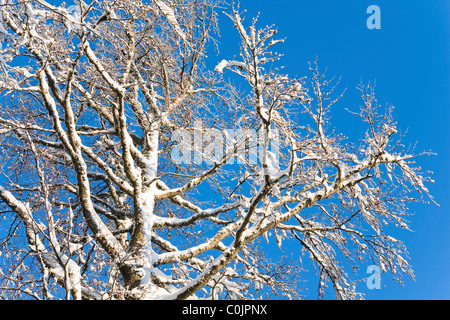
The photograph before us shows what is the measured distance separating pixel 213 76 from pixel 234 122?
8.41 ft

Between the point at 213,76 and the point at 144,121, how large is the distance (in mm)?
2009

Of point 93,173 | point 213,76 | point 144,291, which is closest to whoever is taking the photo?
point 144,291

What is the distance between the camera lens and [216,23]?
27.1ft

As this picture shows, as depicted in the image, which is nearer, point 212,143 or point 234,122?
point 234,122

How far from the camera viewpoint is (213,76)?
9484 millimetres

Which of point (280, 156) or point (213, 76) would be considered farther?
point (213, 76)

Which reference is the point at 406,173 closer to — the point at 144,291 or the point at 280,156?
the point at 280,156

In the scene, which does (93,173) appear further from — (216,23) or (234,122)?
(216,23)
